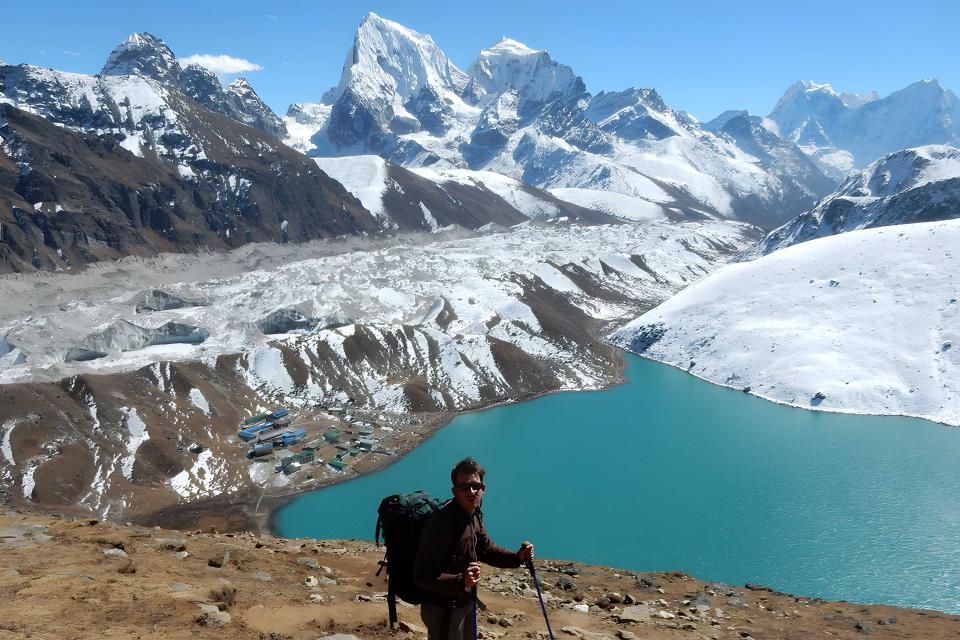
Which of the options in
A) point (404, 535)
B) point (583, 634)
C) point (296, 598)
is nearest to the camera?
point (404, 535)

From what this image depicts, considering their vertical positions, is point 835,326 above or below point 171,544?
above

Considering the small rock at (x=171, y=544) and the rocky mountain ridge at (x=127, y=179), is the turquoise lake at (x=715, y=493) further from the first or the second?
→ the rocky mountain ridge at (x=127, y=179)

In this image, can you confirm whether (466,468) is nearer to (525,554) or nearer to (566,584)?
(525,554)

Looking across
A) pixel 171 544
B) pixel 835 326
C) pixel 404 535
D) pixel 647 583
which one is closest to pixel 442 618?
pixel 404 535

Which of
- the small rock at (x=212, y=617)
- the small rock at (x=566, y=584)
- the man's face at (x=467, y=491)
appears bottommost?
the small rock at (x=566, y=584)

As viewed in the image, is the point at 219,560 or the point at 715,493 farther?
the point at 715,493

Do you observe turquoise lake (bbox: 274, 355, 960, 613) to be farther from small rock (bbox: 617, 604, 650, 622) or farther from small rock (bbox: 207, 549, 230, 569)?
small rock (bbox: 207, 549, 230, 569)

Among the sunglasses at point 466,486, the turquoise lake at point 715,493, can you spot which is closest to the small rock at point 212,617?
the sunglasses at point 466,486
